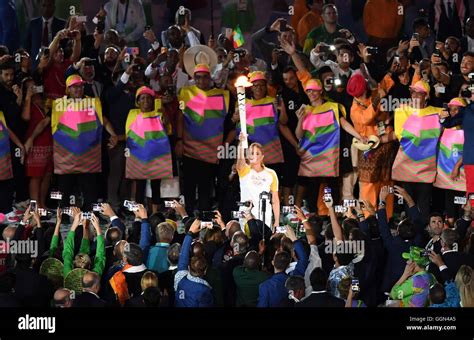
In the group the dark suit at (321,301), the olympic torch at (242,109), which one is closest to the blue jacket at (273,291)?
the dark suit at (321,301)

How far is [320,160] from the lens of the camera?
2073cm

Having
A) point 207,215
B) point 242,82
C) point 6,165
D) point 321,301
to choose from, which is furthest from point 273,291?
point 6,165

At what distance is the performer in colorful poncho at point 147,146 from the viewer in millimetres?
20406

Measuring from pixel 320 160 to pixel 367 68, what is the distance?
1.17 metres

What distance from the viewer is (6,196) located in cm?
2053

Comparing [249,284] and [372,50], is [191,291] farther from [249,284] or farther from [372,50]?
[372,50]

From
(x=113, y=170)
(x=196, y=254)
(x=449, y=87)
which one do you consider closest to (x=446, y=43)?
(x=449, y=87)

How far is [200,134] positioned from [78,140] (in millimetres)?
1314

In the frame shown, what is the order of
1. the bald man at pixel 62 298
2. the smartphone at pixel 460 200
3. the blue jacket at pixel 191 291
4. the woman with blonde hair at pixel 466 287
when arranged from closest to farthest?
the bald man at pixel 62 298 < the blue jacket at pixel 191 291 < the woman with blonde hair at pixel 466 287 < the smartphone at pixel 460 200

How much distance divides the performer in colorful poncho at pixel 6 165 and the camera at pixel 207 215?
2145mm

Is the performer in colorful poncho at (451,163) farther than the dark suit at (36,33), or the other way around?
the dark suit at (36,33)

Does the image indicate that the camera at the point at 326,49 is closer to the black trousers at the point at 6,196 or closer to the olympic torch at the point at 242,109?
the olympic torch at the point at 242,109

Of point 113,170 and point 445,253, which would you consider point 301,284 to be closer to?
point 445,253

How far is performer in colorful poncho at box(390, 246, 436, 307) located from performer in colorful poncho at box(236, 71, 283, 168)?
3577mm
